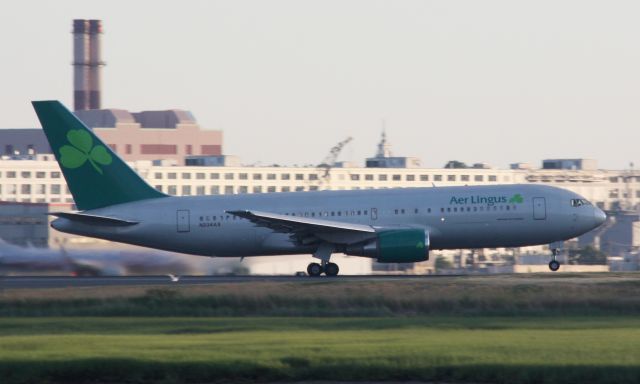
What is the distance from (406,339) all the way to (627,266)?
60.5 m

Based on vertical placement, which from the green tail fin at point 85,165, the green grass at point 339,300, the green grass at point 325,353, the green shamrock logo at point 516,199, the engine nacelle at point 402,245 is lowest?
the green grass at point 325,353

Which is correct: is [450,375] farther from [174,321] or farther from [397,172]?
[397,172]

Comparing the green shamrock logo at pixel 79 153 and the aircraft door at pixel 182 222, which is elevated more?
the green shamrock logo at pixel 79 153

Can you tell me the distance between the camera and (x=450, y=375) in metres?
26.0

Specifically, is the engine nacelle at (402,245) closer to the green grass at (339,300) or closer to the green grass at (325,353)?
the green grass at (339,300)

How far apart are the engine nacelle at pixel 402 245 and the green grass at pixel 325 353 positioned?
16.3 meters

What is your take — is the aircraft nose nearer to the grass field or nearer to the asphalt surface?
the grass field

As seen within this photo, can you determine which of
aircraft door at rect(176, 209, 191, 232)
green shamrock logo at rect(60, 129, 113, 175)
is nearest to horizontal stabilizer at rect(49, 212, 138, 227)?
aircraft door at rect(176, 209, 191, 232)

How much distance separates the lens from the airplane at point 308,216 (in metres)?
51.0

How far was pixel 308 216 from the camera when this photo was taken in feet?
171

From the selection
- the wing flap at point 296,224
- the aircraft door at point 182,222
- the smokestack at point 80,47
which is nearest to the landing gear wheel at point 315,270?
the wing flap at point 296,224

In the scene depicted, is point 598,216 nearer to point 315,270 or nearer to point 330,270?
point 330,270

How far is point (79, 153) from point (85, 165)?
61 cm

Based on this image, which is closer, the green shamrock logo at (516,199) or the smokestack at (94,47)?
the green shamrock logo at (516,199)
